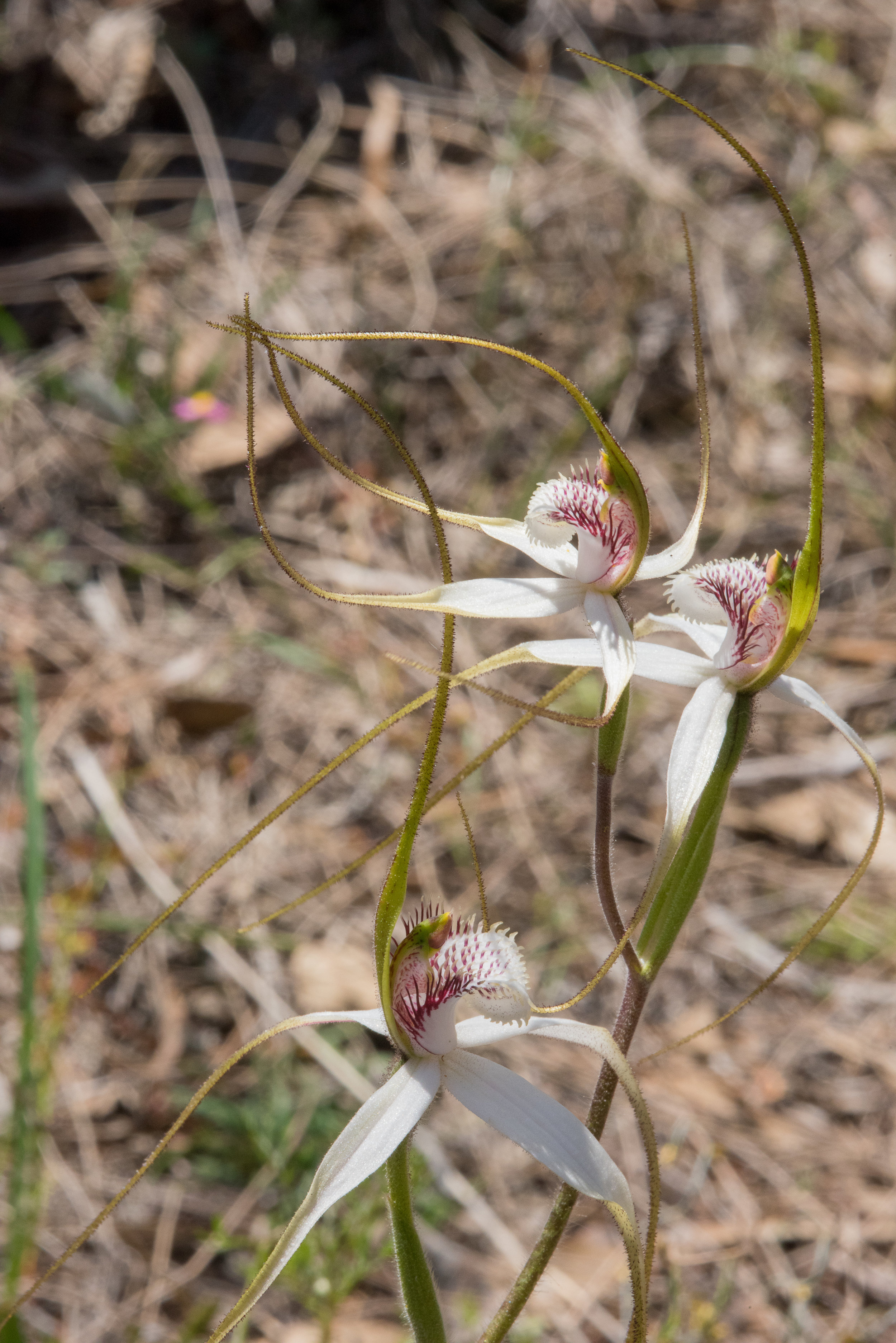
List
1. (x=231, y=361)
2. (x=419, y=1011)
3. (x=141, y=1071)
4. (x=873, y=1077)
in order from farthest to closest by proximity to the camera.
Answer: (x=231, y=361) < (x=873, y=1077) < (x=141, y=1071) < (x=419, y=1011)

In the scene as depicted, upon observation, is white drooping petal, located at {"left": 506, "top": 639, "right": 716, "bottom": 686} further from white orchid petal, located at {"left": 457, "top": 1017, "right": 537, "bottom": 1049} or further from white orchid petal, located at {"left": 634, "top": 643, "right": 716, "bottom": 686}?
white orchid petal, located at {"left": 457, "top": 1017, "right": 537, "bottom": 1049}

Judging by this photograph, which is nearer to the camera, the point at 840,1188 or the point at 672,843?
the point at 672,843

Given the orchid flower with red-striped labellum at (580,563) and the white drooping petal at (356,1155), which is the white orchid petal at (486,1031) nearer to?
the white drooping petal at (356,1155)

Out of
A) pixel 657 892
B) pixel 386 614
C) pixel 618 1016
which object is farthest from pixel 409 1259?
pixel 386 614

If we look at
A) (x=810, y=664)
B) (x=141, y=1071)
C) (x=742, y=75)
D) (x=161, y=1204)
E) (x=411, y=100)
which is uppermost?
(x=742, y=75)

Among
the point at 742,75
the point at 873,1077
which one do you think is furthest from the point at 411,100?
the point at 873,1077

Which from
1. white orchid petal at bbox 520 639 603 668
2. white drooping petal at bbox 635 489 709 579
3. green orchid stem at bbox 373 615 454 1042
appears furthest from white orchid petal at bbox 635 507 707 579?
green orchid stem at bbox 373 615 454 1042

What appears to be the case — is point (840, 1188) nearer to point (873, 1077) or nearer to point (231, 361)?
point (873, 1077)

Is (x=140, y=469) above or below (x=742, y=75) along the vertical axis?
below
